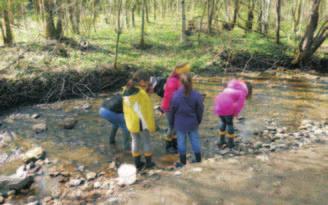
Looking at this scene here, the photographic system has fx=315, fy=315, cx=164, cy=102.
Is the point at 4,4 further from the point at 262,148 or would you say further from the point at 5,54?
the point at 262,148

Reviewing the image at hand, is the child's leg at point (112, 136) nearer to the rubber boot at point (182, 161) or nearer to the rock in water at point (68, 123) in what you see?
the rock in water at point (68, 123)

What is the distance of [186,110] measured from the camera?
217 inches

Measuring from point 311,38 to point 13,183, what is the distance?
14563 millimetres

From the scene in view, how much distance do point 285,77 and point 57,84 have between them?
10.4 metres

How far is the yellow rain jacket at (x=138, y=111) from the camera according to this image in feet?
18.3

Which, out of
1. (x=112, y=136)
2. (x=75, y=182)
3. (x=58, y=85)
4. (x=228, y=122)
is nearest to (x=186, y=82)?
(x=228, y=122)

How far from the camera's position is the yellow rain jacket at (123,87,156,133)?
5582 millimetres


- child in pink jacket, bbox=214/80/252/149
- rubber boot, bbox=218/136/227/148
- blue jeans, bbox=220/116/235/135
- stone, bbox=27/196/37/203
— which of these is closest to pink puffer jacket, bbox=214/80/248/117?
child in pink jacket, bbox=214/80/252/149

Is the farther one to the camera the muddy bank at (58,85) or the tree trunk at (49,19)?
the tree trunk at (49,19)

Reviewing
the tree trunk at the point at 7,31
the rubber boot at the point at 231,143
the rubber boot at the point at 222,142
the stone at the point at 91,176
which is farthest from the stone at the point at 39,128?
the tree trunk at the point at 7,31

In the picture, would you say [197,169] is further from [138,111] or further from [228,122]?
[228,122]

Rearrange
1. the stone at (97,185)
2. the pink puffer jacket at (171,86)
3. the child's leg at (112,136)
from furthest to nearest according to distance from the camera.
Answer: the child's leg at (112,136)
the pink puffer jacket at (171,86)
the stone at (97,185)

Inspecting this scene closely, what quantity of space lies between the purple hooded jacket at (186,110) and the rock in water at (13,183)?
294 centimetres

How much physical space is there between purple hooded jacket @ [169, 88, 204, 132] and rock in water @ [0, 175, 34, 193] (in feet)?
9.65
